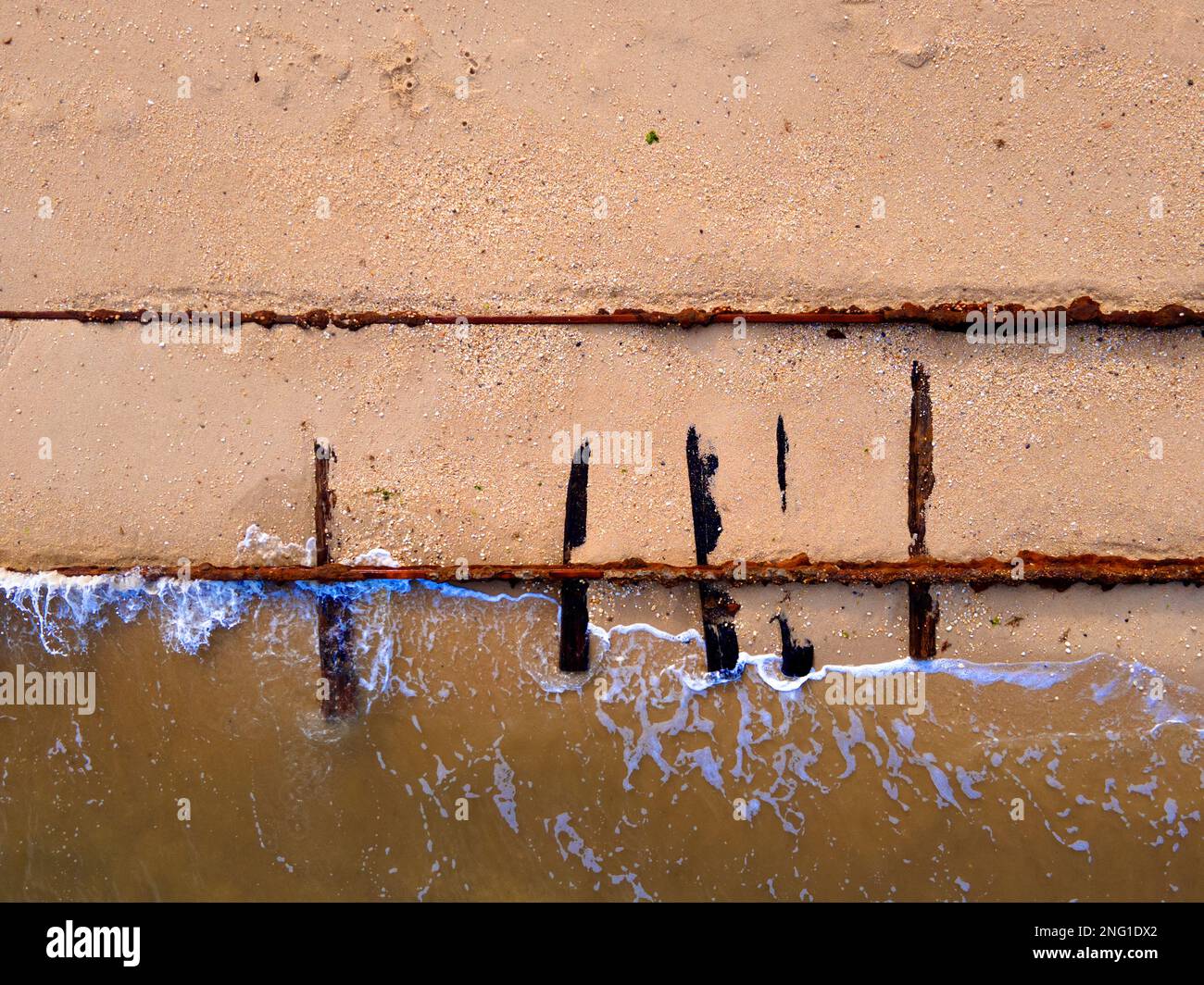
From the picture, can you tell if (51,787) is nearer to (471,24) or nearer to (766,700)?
(766,700)

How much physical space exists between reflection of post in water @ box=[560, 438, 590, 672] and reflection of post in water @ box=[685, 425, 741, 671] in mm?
1029

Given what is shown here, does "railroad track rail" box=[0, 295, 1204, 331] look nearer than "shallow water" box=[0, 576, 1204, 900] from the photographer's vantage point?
Yes

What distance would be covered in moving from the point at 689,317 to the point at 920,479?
2.70 meters

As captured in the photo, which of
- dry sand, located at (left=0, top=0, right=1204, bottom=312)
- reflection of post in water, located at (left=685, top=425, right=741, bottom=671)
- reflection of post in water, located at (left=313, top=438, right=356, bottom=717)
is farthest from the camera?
reflection of post in water, located at (left=313, top=438, right=356, bottom=717)

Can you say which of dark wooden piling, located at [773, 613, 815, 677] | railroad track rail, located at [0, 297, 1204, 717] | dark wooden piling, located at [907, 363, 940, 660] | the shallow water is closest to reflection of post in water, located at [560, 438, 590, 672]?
railroad track rail, located at [0, 297, 1204, 717]

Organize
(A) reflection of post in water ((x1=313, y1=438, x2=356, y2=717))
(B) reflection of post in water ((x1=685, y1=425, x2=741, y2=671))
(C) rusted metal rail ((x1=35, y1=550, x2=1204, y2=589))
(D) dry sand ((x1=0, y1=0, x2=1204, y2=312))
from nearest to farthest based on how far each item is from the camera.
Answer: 1. (C) rusted metal rail ((x1=35, y1=550, x2=1204, y2=589))
2. (D) dry sand ((x1=0, y1=0, x2=1204, y2=312))
3. (B) reflection of post in water ((x1=685, y1=425, x2=741, y2=671))
4. (A) reflection of post in water ((x1=313, y1=438, x2=356, y2=717))

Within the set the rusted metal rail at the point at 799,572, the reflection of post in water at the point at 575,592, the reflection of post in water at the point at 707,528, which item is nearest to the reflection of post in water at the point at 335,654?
the rusted metal rail at the point at 799,572

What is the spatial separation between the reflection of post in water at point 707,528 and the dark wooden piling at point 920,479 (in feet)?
5.80

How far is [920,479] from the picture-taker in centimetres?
689

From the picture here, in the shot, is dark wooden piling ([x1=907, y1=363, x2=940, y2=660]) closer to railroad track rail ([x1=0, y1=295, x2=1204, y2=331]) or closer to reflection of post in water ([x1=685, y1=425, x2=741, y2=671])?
railroad track rail ([x1=0, y1=295, x2=1204, y2=331])

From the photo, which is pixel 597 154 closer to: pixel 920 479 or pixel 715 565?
pixel 715 565

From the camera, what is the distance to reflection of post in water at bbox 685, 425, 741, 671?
6.99 metres

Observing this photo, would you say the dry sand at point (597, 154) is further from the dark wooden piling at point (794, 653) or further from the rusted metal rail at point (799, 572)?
the dark wooden piling at point (794, 653)

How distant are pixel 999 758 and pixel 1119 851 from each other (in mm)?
1444
